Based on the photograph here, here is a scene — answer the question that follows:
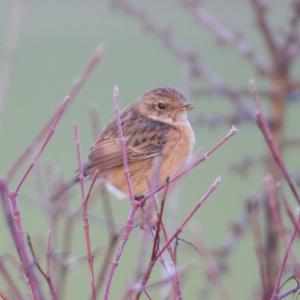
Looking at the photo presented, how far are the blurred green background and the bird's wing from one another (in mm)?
4956

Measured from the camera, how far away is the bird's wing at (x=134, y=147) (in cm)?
453

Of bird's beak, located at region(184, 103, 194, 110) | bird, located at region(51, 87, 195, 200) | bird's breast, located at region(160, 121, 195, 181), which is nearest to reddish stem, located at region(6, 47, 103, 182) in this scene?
bird, located at region(51, 87, 195, 200)

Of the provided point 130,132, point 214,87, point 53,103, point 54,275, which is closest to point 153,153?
point 130,132

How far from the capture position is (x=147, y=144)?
4.86 meters

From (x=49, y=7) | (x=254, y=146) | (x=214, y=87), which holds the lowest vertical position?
(x=254, y=146)

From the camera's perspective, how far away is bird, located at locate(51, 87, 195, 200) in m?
4.61

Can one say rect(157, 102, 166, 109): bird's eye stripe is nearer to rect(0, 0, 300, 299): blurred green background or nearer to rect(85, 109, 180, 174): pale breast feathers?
rect(85, 109, 180, 174): pale breast feathers

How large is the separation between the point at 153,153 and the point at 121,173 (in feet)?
0.72

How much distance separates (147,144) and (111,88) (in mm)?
12757

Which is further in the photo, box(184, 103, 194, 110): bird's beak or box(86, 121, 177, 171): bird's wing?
box(184, 103, 194, 110): bird's beak

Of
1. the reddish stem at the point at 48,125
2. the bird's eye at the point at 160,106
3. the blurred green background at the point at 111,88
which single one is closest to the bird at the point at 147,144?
the bird's eye at the point at 160,106

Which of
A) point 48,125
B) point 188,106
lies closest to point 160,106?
point 188,106

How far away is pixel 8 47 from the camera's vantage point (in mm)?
3512

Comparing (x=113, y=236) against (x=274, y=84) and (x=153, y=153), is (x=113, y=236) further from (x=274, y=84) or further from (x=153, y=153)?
(x=274, y=84)
